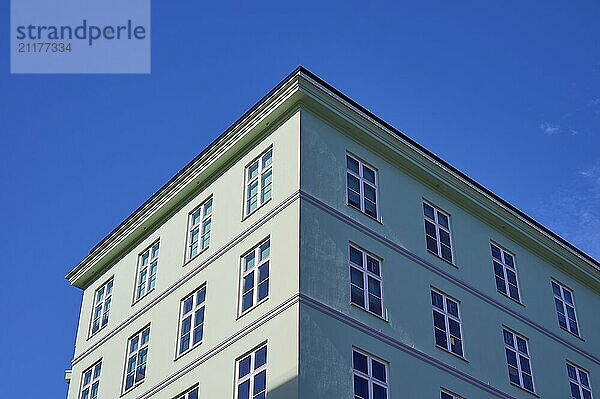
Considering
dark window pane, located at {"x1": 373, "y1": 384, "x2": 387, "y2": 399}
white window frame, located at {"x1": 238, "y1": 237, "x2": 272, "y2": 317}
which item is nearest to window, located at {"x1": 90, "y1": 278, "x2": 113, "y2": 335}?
white window frame, located at {"x1": 238, "y1": 237, "x2": 272, "y2": 317}

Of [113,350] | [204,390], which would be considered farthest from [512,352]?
[113,350]

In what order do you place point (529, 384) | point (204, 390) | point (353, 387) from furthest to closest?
point (529, 384) → point (204, 390) → point (353, 387)

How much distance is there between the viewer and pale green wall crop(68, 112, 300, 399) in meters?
25.0

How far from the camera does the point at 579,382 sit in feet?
108

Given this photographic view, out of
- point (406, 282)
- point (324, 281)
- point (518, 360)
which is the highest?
point (406, 282)

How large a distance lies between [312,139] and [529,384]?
11457 millimetres

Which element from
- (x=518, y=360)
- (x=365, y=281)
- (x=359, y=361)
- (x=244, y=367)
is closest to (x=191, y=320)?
(x=244, y=367)

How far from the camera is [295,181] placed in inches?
1055

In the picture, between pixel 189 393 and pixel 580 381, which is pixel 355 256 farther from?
pixel 580 381

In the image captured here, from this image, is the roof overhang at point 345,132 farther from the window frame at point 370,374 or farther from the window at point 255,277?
the window frame at point 370,374

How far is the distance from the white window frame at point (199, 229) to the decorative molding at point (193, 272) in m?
0.76

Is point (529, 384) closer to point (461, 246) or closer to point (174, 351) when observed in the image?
point (461, 246)

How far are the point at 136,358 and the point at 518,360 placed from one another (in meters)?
13.1

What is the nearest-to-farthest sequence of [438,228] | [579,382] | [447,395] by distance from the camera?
[447,395]
[438,228]
[579,382]
